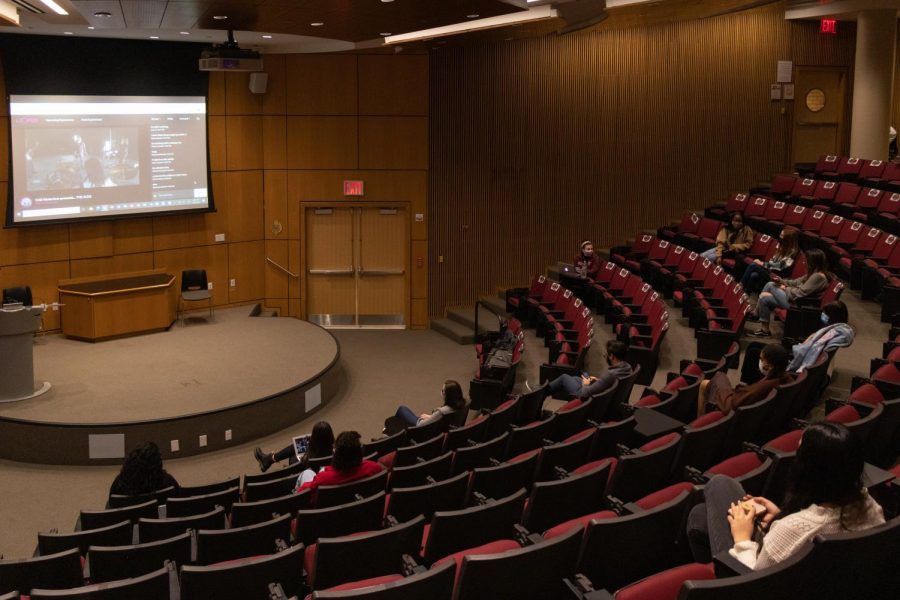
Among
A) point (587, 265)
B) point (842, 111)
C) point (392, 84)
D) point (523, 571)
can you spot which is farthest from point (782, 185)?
point (523, 571)

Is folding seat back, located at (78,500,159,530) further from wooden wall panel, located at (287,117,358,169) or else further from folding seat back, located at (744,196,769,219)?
folding seat back, located at (744,196,769,219)

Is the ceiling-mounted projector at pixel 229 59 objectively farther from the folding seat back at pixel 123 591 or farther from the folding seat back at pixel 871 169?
the folding seat back at pixel 871 169

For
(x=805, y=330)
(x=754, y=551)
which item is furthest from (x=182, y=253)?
(x=754, y=551)

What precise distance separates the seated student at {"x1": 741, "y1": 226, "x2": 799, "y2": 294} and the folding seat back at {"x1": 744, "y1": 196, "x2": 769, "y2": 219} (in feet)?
6.58

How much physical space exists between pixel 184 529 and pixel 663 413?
2.66 metres

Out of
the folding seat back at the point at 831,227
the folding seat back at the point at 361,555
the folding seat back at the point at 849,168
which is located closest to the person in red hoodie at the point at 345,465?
the folding seat back at the point at 361,555

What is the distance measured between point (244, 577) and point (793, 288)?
5.97m

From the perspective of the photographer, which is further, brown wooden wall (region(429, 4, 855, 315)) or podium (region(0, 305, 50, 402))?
brown wooden wall (region(429, 4, 855, 315))

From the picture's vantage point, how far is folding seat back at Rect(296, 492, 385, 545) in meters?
4.05

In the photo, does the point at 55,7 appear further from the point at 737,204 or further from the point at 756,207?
the point at 737,204

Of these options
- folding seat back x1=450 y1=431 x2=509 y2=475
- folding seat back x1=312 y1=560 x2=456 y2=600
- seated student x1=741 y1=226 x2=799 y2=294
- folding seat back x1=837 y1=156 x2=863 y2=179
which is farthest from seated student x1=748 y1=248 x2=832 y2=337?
folding seat back x1=312 y1=560 x2=456 y2=600

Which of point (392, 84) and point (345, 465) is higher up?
point (392, 84)

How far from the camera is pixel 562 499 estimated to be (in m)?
3.72

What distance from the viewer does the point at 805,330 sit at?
24.5ft
